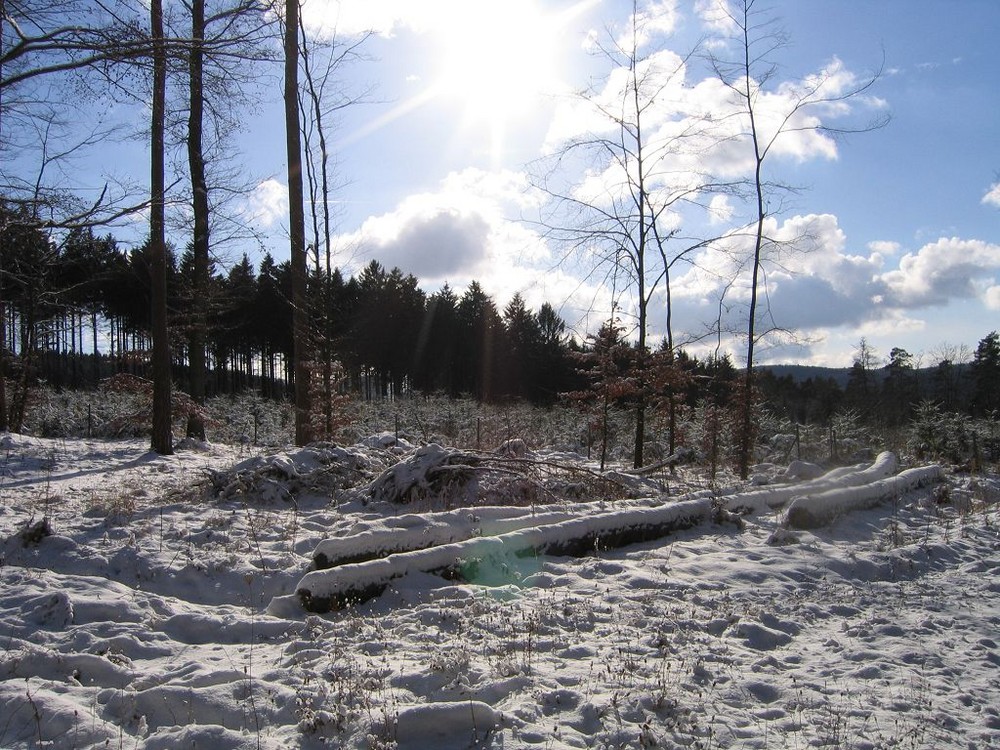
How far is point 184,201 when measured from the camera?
6.30 m

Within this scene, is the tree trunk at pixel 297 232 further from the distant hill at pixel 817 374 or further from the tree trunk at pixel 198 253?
the distant hill at pixel 817 374

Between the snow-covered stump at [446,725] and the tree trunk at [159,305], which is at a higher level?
the tree trunk at [159,305]

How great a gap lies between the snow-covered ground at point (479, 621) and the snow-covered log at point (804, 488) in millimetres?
105

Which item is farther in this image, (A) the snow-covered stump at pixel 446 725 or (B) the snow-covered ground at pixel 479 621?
(B) the snow-covered ground at pixel 479 621

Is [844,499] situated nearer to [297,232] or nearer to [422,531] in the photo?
[422,531]

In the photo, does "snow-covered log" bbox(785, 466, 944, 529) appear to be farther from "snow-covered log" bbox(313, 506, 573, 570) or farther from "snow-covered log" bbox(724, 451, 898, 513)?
"snow-covered log" bbox(313, 506, 573, 570)

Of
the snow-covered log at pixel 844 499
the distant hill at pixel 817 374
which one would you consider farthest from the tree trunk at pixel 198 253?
the distant hill at pixel 817 374

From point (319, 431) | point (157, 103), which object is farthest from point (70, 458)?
point (157, 103)

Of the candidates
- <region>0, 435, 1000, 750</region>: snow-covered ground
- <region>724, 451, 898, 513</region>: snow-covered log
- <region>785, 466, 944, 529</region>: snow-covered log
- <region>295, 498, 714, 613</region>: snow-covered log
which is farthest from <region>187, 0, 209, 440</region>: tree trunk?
<region>785, 466, 944, 529</region>: snow-covered log

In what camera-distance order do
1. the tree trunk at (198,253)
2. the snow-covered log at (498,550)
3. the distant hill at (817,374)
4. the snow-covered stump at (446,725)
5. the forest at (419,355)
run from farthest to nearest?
the distant hill at (817,374) → the forest at (419,355) → the tree trunk at (198,253) → the snow-covered log at (498,550) → the snow-covered stump at (446,725)

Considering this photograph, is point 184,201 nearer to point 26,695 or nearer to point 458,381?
point 26,695

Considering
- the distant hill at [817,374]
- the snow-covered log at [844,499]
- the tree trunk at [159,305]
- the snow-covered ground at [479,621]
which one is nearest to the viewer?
the snow-covered ground at [479,621]

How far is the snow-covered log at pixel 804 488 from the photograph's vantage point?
837cm

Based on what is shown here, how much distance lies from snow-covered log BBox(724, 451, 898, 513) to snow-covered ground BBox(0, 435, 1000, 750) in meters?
0.11
